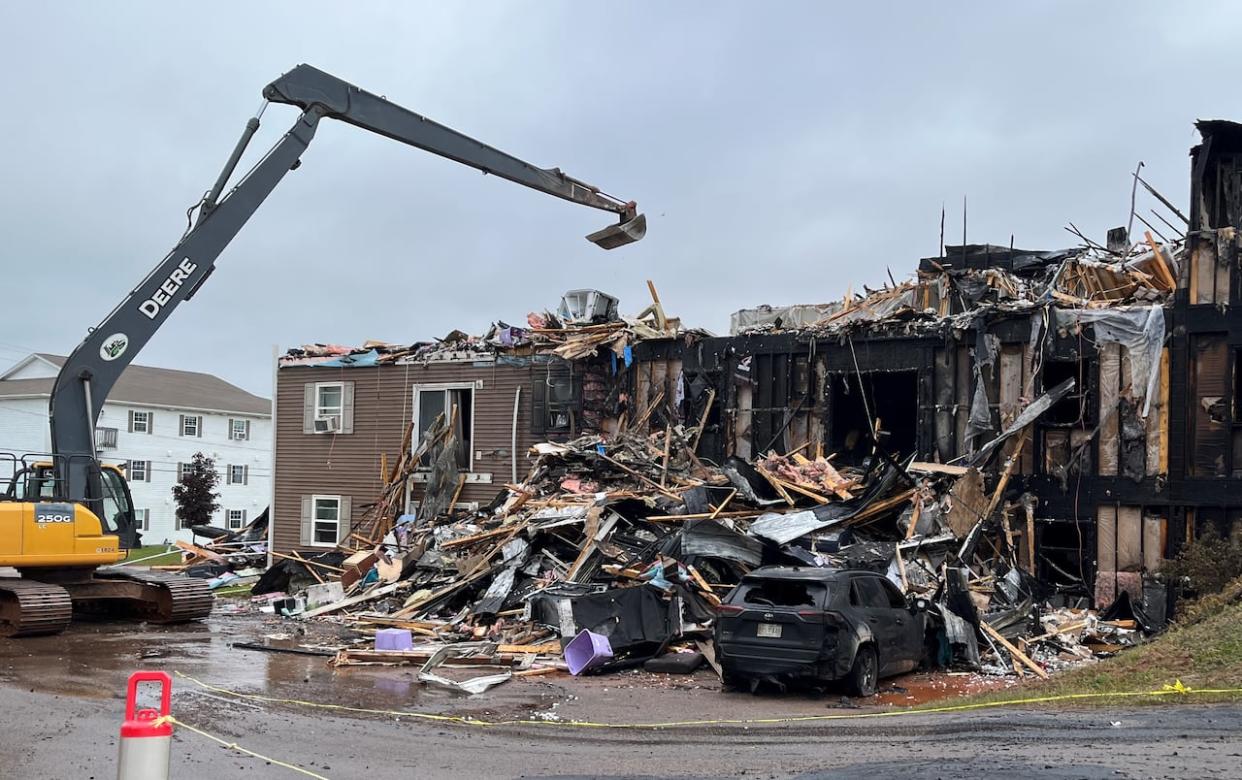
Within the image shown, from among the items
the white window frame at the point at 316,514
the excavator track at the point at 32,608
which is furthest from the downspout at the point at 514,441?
the excavator track at the point at 32,608

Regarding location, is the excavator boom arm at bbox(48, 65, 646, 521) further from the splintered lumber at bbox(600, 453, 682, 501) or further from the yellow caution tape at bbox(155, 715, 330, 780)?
the yellow caution tape at bbox(155, 715, 330, 780)

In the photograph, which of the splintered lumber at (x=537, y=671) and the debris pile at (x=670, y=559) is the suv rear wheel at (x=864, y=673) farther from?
the splintered lumber at (x=537, y=671)

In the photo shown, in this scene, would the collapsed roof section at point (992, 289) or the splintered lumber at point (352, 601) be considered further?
the splintered lumber at point (352, 601)

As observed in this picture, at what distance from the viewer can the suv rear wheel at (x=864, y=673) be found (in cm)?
1361

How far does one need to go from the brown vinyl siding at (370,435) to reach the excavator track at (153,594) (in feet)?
25.8

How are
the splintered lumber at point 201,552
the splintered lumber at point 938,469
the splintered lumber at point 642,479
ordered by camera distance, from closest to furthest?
the splintered lumber at point 938,469
the splintered lumber at point 642,479
the splintered lumber at point 201,552

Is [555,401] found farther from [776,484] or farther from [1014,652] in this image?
[1014,652]

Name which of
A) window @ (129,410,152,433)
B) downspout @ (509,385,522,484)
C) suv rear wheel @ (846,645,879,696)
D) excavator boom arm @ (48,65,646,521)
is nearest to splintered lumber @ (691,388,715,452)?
excavator boom arm @ (48,65,646,521)

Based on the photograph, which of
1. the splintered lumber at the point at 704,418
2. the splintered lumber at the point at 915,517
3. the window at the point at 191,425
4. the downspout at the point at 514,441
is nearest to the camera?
the splintered lumber at the point at 915,517

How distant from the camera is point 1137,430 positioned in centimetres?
1941

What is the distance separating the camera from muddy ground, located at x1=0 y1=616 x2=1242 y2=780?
8641mm

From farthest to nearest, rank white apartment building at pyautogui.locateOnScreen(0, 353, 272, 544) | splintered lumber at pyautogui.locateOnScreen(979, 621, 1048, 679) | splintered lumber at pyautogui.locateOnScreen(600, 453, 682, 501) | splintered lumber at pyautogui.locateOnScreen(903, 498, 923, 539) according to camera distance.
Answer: white apartment building at pyautogui.locateOnScreen(0, 353, 272, 544)
splintered lumber at pyautogui.locateOnScreen(600, 453, 682, 501)
splintered lumber at pyautogui.locateOnScreen(903, 498, 923, 539)
splintered lumber at pyautogui.locateOnScreen(979, 621, 1048, 679)

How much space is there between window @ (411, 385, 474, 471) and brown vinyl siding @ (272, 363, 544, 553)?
209 mm

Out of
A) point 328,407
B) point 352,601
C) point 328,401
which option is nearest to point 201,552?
point 328,407
